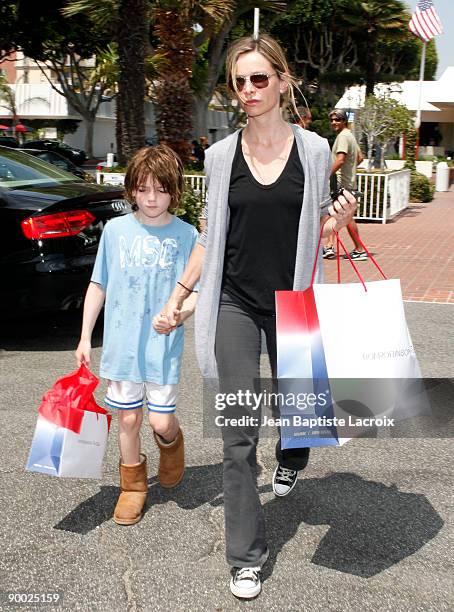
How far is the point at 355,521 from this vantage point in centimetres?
358

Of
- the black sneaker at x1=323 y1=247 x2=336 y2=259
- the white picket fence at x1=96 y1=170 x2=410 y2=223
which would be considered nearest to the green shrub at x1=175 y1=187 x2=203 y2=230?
the black sneaker at x1=323 y1=247 x2=336 y2=259

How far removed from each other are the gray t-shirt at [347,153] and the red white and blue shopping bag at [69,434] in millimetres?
8252

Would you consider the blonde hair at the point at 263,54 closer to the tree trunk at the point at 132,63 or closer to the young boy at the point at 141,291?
the young boy at the point at 141,291

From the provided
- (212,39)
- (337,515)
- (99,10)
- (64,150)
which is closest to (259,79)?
(337,515)

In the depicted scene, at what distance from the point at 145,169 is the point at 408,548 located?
1.90m

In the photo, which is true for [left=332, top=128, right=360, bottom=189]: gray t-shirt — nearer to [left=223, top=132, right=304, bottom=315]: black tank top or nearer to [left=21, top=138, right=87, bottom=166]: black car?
[left=223, top=132, right=304, bottom=315]: black tank top

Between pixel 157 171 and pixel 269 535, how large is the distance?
1.60 m

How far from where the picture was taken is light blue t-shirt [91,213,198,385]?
11.1 feet

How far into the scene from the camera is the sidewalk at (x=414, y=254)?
9461 millimetres

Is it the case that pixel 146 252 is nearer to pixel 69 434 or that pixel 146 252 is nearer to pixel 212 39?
pixel 69 434

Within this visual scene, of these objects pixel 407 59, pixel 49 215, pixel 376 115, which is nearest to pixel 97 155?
pixel 407 59

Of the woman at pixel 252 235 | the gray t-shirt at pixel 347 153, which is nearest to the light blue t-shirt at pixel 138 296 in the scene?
the woman at pixel 252 235

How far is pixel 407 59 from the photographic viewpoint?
62812 mm

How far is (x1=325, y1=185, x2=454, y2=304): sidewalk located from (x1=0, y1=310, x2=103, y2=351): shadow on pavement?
11.4ft
